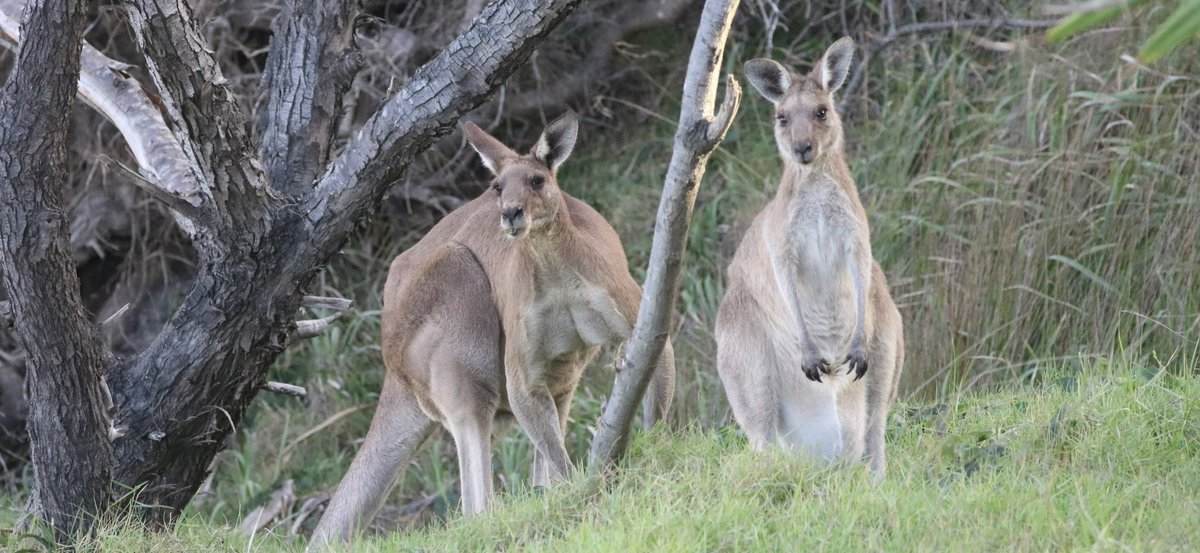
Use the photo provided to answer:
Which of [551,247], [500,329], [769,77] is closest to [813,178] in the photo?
[769,77]

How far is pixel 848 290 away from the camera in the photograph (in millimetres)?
4914

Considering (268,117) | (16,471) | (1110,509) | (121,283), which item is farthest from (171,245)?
(1110,509)

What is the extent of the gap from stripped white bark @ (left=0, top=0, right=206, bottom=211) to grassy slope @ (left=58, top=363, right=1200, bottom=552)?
4.57 feet

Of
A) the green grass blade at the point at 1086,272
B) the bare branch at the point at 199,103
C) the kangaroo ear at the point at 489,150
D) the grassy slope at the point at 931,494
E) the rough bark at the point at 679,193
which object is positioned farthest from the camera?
the green grass blade at the point at 1086,272

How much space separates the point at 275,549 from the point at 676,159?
83.1 inches

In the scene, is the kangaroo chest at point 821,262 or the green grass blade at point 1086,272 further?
the green grass blade at point 1086,272

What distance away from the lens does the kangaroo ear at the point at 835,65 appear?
4828mm

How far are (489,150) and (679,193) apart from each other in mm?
1587

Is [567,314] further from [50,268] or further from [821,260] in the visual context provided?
[50,268]

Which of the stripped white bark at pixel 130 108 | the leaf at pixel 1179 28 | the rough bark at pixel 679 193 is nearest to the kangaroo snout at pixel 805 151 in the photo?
the rough bark at pixel 679 193

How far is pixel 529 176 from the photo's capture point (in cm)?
512

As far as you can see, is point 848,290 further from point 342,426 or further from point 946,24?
point 342,426

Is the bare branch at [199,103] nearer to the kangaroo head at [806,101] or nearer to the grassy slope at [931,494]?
the grassy slope at [931,494]

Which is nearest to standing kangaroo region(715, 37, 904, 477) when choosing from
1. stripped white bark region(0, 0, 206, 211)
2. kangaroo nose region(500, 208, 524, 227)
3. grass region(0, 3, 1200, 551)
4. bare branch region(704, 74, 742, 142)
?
grass region(0, 3, 1200, 551)
